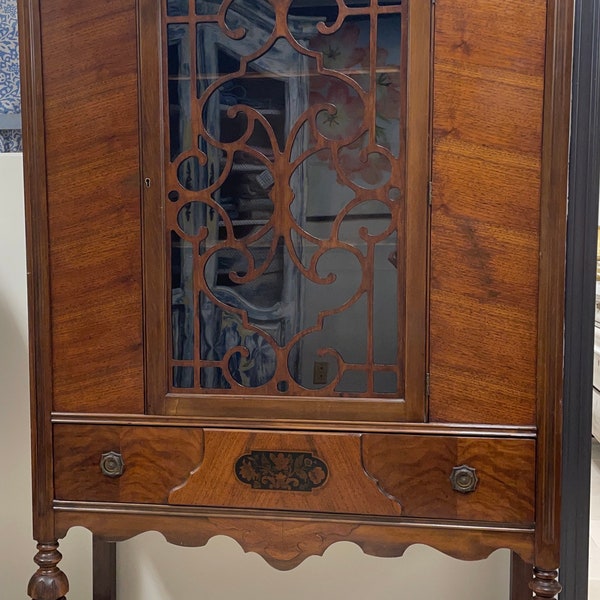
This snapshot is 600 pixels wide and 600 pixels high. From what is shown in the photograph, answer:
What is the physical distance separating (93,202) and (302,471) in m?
0.44

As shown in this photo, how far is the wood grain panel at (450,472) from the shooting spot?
2.64ft

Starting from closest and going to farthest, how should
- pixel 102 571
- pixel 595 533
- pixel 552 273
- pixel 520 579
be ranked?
pixel 552 273, pixel 520 579, pixel 102 571, pixel 595 533

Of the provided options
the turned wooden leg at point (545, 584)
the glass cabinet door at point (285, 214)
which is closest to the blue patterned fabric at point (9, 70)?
the glass cabinet door at point (285, 214)

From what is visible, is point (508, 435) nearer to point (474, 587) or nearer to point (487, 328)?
point (487, 328)

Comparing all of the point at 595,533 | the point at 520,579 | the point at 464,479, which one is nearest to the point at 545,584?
the point at 464,479

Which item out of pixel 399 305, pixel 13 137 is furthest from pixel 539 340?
pixel 13 137

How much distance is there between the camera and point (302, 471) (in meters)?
0.84

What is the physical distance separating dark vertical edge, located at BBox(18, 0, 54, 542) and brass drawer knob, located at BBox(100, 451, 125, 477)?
77 millimetres

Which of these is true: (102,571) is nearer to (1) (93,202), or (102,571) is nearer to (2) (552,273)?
(1) (93,202)

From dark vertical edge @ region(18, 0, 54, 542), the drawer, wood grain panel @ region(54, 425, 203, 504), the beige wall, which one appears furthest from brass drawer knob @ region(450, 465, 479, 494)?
dark vertical edge @ region(18, 0, 54, 542)

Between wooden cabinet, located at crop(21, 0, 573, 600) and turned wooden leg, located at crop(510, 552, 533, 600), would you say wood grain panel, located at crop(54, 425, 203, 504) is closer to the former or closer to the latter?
wooden cabinet, located at crop(21, 0, 573, 600)

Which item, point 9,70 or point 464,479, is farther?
point 9,70

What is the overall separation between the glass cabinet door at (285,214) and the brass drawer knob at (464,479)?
8cm
